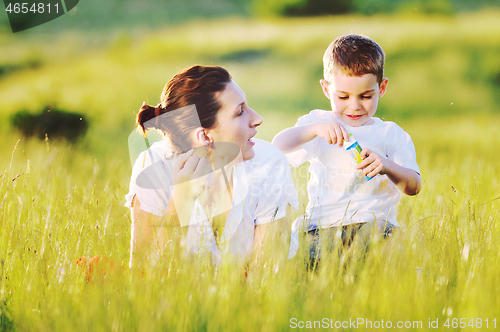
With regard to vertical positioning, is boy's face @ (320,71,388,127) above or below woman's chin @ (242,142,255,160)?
above

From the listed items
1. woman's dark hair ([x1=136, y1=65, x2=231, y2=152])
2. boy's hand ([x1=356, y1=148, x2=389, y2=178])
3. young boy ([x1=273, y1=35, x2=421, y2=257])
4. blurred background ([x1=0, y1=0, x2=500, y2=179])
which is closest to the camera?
boy's hand ([x1=356, y1=148, x2=389, y2=178])

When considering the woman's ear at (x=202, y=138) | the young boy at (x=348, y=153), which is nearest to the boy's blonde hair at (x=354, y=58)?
the young boy at (x=348, y=153)

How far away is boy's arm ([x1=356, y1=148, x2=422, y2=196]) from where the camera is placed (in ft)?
7.56

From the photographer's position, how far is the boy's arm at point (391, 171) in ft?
7.56

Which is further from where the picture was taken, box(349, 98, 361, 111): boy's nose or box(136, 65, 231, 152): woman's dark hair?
box(349, 98, 361, 111): boy's nose

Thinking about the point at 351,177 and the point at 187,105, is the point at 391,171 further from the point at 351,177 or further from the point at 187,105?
the point at 187,105

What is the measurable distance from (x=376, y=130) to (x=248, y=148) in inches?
31.5

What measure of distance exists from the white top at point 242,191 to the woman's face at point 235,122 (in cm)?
10

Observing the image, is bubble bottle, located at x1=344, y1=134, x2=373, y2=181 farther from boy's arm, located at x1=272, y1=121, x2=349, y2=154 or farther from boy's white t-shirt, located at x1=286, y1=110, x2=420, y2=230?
boy's white t-shirt, located at x1=286, y1=110, x2=420, y2=230

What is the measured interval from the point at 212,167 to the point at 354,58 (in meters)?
0.99

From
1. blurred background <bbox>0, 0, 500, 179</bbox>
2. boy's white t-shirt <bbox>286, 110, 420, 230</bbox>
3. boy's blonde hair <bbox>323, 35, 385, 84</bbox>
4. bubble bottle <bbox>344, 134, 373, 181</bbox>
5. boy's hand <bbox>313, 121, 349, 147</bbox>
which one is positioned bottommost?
blurred background <bbox>0, 0, 500, 179</bbox>

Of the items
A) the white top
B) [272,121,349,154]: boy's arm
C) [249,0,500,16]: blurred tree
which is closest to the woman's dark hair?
the white top

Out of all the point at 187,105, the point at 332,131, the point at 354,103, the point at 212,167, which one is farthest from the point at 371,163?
the point at 187,105

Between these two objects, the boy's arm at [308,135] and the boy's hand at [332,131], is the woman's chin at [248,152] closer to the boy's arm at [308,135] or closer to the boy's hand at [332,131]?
the boy's arm at [308,135]
